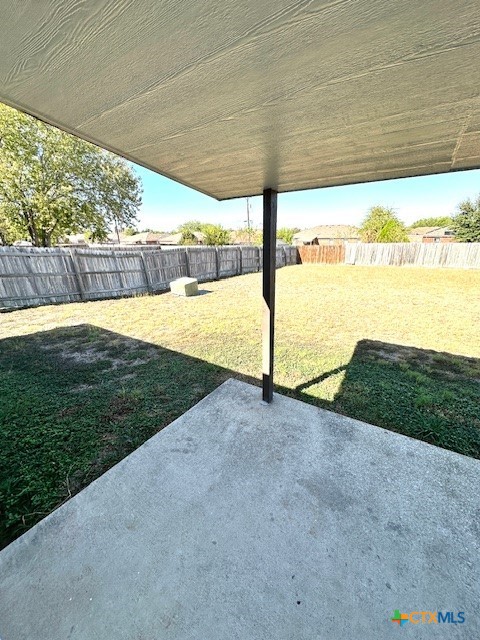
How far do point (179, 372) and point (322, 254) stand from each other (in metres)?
16.9

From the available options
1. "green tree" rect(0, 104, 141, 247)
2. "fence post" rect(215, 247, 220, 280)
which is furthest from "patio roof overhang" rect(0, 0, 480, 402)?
"green tree" rect(0, 104, 141, 247)

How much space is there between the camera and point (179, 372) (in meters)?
3.47

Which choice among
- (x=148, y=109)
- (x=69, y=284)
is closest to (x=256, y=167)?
(x=148, y=109)

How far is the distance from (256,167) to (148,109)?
0.87 m

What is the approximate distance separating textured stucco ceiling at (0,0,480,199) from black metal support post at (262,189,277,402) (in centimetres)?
76

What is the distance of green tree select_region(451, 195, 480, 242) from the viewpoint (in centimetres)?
2120

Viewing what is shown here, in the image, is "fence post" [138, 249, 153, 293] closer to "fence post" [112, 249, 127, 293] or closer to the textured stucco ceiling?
"fence post" [112, 249, 127, 293]

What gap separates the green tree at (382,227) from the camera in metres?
19.4

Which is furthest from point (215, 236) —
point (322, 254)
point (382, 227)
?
point (382, 227)

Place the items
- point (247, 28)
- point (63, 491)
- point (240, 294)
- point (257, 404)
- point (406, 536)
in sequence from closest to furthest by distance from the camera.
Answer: point (247, 28) → point (406, 536) → point (63, 491) → point (257, 404) → point (240, 294)

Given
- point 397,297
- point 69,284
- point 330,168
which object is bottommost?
point 397,297

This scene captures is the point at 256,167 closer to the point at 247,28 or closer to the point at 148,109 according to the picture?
the point at 148,109

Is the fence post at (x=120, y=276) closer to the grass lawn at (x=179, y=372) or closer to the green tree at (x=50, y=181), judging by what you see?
the grass lawn at (x=179, y=372)

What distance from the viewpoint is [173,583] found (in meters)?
1.19
